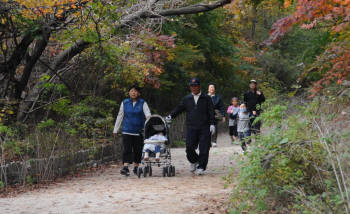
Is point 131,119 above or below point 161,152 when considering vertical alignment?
above

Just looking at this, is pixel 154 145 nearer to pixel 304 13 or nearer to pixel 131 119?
pixel 131 119

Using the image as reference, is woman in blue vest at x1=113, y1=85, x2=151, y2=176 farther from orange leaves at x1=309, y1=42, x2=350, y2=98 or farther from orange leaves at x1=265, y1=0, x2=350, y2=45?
orange leaves at x1=265, y1=0, x2=350, y2=45

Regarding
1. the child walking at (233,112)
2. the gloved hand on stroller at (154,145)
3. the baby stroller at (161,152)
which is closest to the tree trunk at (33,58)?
the baby stroller at (161,152)

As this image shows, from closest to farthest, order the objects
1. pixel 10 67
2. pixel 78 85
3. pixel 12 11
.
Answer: pixel 12 11, pixel 10 67, pixel 78 85

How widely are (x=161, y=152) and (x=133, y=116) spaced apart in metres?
1.07

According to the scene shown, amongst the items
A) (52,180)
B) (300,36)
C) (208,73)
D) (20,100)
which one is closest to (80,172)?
(52,180)

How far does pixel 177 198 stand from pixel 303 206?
341 cm

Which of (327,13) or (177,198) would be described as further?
(177,198)

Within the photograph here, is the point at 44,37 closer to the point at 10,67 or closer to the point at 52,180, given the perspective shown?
the point at 10,67

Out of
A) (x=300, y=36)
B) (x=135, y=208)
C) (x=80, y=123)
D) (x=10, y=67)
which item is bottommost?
(x=135, y=208)

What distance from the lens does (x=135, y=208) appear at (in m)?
7.54

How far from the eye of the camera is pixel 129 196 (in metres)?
8.69

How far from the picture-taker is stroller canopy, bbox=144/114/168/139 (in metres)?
12.0

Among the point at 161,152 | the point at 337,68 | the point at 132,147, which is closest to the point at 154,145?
the point at 161,152
